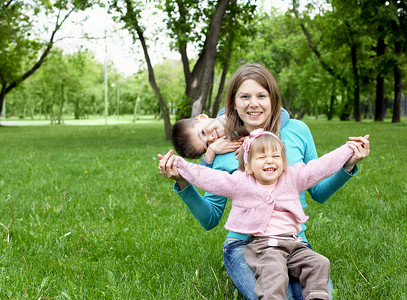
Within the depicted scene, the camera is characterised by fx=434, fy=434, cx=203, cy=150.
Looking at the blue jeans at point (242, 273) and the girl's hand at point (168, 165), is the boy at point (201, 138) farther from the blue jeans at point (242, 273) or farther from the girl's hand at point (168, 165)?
the blue jeans at point (242, 273)

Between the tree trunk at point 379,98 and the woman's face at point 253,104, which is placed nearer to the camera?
the woman's face at point 253,104

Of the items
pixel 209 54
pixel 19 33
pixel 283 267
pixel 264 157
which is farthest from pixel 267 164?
pixel 19 33

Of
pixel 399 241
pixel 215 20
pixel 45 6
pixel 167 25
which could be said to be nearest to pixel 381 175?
pixel 399 241

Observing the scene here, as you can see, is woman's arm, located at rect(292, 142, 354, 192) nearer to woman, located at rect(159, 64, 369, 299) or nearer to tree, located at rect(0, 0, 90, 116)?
woman, located at rect(159, 64, 369, 299)

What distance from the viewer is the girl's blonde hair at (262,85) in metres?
2.59

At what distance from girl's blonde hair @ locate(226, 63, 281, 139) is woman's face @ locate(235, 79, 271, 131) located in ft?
0.10

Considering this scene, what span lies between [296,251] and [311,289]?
0.76 feet

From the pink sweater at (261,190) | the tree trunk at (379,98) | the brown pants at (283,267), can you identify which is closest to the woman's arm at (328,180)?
the pink sweater at (261,190)

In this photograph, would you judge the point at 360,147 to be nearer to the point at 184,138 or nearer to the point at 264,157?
the point at 264,157

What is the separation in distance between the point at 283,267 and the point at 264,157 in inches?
22.6

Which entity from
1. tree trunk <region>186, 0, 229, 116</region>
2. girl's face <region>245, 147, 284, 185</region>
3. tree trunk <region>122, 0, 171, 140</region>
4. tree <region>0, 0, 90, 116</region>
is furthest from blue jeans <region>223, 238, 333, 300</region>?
tree <region>0, 0, 90, 116</region>

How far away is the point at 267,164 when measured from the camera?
229cm

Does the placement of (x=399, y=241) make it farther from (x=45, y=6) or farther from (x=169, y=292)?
(x=45, y=6)

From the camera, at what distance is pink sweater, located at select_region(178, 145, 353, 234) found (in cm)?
235
